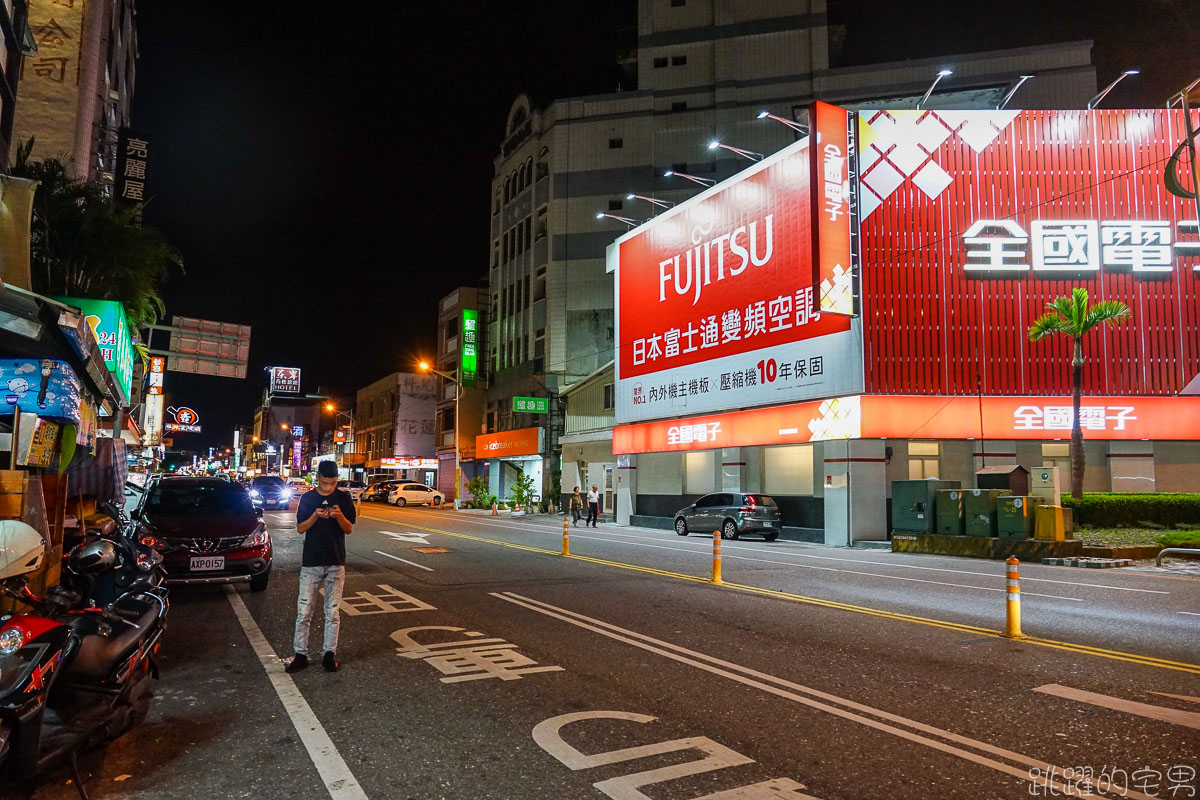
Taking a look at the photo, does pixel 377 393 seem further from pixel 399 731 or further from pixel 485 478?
pixel 399 731

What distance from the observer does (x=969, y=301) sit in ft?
80.3

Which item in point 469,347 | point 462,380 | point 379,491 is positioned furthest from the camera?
point 469,347

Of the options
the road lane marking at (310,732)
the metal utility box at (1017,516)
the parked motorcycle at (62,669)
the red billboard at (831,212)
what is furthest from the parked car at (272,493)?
the parked motorcycle at (62,669)

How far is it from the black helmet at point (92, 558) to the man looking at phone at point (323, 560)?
1527 mm

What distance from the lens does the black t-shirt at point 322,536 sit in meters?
6.77

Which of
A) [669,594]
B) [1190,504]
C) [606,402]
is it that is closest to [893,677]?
[669,594]

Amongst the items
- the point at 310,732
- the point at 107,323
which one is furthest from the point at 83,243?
the point at 310,732

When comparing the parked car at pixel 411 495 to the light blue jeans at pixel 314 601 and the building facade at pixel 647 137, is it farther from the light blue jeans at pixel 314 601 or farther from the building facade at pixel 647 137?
the light blue jeans at pixel 314 601

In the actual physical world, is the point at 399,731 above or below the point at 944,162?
below

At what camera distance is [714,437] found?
3012 cm

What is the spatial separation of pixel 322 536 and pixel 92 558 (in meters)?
1.81

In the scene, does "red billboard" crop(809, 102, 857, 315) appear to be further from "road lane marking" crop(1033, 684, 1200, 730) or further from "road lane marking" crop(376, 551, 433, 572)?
"road lane marking" crop(1033, 684, 1200, 730)

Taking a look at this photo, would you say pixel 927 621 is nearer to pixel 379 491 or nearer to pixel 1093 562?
pixel 1093 562

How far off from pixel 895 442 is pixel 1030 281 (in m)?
6.76
